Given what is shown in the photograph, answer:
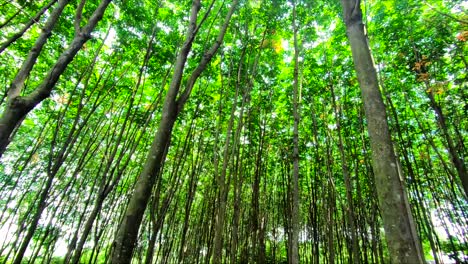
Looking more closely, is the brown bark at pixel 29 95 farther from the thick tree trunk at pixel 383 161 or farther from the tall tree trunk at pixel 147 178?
the thick tree trunk at pixel 383 161

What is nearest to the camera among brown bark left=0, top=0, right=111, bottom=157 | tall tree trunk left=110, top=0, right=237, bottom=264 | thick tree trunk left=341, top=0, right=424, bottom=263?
thick tree trunk left=341, top=0, right=424, bottom=263

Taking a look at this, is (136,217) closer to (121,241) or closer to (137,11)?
(121,241)

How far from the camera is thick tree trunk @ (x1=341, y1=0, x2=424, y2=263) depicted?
1215 mm

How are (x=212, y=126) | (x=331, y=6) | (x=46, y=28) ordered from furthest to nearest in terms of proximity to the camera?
(x=212, y=126) < (x=331, y=6) < (x=46, y=28)

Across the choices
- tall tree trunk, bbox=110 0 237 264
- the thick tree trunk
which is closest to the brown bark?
tall tree trunk, bbox=110 0 237 264

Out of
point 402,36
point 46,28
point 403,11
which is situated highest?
point 403,11

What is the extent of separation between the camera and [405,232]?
1225 millimetres

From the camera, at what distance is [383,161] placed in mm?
1423

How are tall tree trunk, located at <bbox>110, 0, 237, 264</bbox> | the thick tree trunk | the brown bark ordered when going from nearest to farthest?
the thick tree trunk, tall tree trunk, located at <bbox>110, 0, 237, 264</bbox>, the brown bark

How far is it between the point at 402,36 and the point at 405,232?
6121 millimetres

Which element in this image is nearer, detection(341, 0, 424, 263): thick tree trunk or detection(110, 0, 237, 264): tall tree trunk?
detection(341, 0, 424, 263): thick tree trunk

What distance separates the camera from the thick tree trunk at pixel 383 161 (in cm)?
121

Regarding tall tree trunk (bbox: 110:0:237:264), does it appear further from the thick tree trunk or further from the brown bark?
the thick tree trunk

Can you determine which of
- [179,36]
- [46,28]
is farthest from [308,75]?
[46,28]
